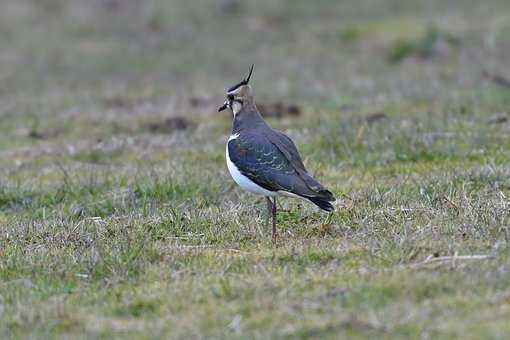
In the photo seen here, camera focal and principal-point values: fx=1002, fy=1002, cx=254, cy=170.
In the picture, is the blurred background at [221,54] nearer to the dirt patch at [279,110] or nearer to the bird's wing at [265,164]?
the dirt patch at [279,110]

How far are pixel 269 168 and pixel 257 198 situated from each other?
176 cm

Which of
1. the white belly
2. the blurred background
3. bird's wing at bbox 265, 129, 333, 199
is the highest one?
bird's wing at bbox 265, 129, 333, 199

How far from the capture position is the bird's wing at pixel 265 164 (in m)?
7.46

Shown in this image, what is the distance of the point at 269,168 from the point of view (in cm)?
761

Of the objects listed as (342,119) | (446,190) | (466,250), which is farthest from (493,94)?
(466,250)

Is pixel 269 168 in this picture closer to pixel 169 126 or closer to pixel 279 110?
pixel 169 126

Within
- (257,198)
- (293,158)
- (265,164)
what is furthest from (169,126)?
(265,164)

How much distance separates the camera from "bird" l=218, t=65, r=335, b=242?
7.36m

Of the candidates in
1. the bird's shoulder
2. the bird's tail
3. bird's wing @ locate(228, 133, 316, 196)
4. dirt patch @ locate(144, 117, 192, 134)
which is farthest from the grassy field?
the bird's shoulder

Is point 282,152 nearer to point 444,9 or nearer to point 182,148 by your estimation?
point 182,148

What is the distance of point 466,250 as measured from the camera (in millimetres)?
6555

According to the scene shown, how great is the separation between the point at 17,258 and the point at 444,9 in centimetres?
1720

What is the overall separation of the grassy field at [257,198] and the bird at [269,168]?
305mm

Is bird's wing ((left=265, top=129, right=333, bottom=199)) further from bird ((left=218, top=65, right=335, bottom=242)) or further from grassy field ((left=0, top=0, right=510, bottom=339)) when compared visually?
grassy field ((left=0, top=0, right=510, bottom=339))
